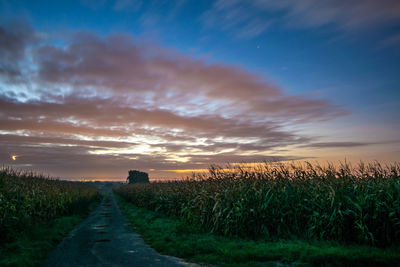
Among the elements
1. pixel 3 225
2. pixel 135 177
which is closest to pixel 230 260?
pixel 3 225

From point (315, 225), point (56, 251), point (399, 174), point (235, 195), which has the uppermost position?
point (399, 174)

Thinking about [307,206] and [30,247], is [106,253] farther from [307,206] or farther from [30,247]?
[307,206]

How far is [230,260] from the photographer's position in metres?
7.73

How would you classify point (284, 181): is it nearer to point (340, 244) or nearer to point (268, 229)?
point (268, 229)

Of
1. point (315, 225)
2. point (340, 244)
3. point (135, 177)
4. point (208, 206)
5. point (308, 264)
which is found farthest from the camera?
point (135, 177)

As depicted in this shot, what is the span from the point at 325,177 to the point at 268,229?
12.6 ft

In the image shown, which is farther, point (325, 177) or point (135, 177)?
point (135, 177)

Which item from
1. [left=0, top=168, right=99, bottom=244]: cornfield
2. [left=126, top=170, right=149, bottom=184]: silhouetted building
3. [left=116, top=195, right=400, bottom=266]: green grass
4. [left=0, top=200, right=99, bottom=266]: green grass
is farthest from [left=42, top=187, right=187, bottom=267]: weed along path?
[left=126, top=170, right=149, bottom=184]: silhouetted building

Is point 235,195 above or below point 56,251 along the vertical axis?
above

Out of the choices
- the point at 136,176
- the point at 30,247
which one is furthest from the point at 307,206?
the point at 136,176

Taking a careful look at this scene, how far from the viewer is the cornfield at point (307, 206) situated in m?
9.13

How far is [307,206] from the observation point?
1071 centimetres

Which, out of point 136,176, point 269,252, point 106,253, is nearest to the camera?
point 269,252

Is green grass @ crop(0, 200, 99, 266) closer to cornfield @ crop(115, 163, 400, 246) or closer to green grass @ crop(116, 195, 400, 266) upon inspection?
green grass @ crop(116, 195, 400, 266)
